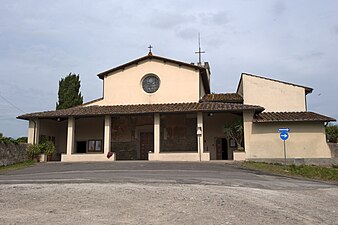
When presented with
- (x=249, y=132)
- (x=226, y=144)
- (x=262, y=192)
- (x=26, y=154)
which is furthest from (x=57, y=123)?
(x=262, y=192)

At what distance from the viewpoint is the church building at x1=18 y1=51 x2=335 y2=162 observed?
21.1 m

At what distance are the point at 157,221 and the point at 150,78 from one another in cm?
2084

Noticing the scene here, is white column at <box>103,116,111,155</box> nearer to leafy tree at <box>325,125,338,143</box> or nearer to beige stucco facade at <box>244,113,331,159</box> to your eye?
beige stucco facade at <box>244,113,331,159</box>

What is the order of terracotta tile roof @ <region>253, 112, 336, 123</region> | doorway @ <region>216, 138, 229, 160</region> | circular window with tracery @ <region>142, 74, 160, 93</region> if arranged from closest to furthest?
terracotta tile roof @ <region>253, 112, 336, 123</region>
doorway @ <region>216, 138, 229, 160</region>
circular window with tracery @ <region>142, 74, 160, 93</region>

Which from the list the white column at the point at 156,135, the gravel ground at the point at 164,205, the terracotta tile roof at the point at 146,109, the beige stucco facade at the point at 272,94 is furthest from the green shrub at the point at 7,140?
the beige stucco facade at the point at 272,94

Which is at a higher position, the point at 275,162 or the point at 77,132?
the point at 77,132

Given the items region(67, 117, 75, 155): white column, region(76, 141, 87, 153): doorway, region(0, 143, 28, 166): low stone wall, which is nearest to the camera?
region(0, 143, 28, 166): low stone wall

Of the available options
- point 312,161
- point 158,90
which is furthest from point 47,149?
point 312,161

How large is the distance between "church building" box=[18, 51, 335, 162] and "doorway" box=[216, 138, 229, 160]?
74 mm

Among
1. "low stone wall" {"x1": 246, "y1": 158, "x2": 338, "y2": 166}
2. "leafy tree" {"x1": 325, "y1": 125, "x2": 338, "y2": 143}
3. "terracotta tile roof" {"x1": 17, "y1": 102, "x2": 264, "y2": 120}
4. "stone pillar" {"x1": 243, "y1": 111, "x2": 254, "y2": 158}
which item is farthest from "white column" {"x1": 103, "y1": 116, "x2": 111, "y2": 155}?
"leafy tree" {"x1": 325, "y1": 125, "x2": 338, "y2": 143}

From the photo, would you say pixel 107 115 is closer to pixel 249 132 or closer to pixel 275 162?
pixel 249 132

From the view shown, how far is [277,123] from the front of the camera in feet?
69.4

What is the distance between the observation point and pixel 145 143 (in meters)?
25.5

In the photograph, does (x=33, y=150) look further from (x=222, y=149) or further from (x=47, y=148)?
(x=222, y=149)
